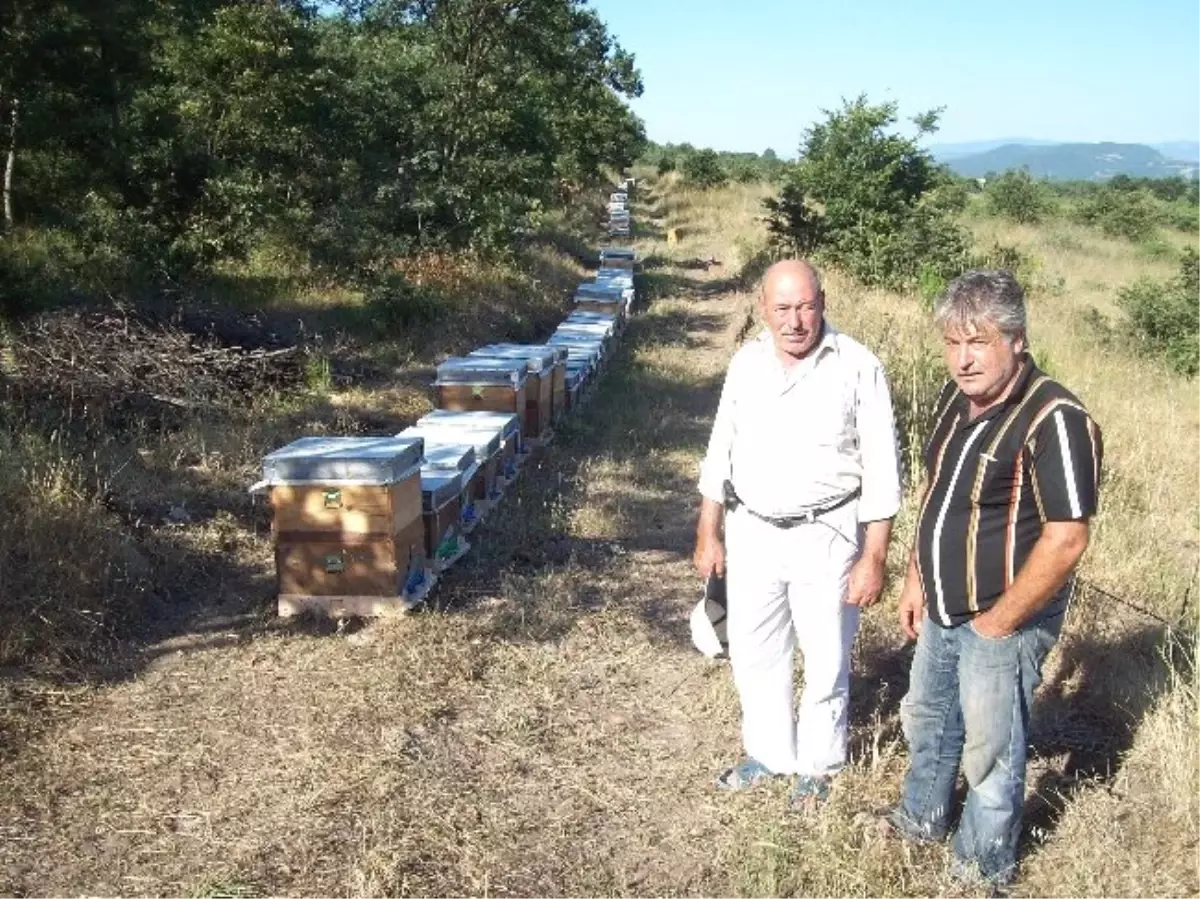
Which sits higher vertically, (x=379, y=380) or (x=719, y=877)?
(x=379, y=380)

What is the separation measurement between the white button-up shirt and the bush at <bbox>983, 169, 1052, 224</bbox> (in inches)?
1480

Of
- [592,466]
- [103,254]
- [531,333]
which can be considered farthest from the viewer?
[531,333]

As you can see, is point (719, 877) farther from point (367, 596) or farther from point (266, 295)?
point (266, 295)

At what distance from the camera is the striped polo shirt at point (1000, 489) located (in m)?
2.73

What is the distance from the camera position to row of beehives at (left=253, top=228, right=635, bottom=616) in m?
5.00

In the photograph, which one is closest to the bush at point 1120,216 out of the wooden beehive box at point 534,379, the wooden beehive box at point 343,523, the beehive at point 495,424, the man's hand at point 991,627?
the wooden beehive box at point 534,379

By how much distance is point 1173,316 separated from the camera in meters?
14.9

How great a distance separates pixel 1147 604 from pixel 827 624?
2825 millimetres

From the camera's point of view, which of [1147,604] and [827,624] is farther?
[1147,604]

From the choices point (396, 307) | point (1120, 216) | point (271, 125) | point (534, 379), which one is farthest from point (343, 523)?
point (1120, 216)

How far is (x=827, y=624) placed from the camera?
3.44 meters

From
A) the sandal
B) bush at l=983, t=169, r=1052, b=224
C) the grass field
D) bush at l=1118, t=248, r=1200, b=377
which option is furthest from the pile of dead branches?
bush at l=983, t=169, r=1052, b=224

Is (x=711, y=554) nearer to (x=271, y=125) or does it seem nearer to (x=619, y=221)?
(x=271, y=125)

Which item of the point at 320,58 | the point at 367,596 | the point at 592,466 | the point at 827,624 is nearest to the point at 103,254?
the point at 320,58
